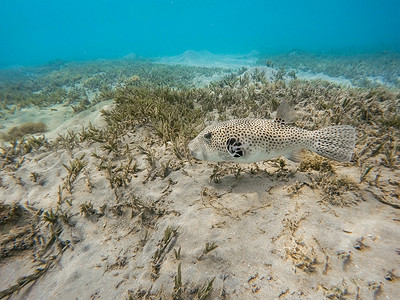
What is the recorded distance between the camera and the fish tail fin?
2785 millimetres

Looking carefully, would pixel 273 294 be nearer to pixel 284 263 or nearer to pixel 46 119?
pixel 284 263

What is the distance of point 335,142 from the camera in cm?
285

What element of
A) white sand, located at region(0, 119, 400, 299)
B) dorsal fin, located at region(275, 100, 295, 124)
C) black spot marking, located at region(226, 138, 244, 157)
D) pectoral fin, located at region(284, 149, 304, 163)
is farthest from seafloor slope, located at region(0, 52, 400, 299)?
dorsal fin, located at region(275, 100, 295, 124)

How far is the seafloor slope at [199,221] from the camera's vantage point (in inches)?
83.4

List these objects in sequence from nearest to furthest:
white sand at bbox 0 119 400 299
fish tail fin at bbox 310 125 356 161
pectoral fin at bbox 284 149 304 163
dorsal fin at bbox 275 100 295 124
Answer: white sand at bbox 0 119 400 299 → fish tail fin at bbox 310 125 356 161 → pectoral fin at bbox 284 149 304 163 → dorsal fin at bbox 275 100 295 124

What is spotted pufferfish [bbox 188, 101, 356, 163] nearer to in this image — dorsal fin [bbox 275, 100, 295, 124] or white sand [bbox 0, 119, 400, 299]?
dorsal fin [bbox 275, 100, 295, 124]

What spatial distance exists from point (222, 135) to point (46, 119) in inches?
384

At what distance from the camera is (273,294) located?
6.46 feet

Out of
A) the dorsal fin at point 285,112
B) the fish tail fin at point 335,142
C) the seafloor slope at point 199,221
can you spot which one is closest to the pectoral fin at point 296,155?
the fish tail fin at point 335,142

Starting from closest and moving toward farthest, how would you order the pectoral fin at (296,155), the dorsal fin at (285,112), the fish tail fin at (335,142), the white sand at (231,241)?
the white sand at (231,241), the fish tail fin at (335,142), the pectoral fin at (296,155), the dorsal fin at (285,112)

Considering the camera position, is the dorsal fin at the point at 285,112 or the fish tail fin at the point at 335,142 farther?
the dorsal fin at the point at 285,112

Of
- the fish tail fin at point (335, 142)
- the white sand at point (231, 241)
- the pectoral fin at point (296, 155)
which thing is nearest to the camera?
the white sand at point (231, 241)

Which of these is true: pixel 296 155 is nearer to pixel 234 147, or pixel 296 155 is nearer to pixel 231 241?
pixel 234 147

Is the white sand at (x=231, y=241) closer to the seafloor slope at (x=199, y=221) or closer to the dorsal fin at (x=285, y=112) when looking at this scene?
the seafloor slope at (x=199, y=221)
